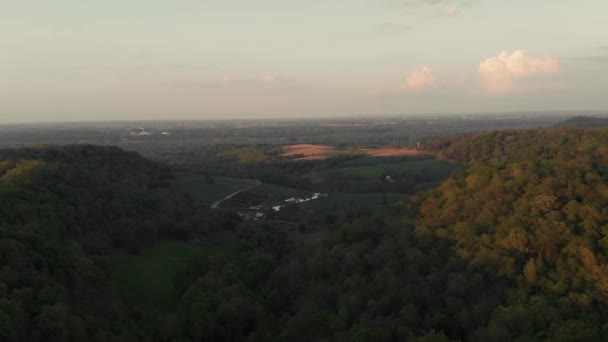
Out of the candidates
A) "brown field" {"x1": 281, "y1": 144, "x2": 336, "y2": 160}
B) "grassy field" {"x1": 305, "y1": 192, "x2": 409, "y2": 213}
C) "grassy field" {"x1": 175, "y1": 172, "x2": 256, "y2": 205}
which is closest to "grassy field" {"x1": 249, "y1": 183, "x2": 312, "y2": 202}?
"grassy field" {"x1": 175, "y1": 172, "x2": 256, "y2": 205}

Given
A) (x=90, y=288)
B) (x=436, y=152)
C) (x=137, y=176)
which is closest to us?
(x=90, y=288)

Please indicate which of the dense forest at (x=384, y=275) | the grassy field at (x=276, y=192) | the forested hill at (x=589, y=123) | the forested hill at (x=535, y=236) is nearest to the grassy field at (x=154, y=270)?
the dense forest at (x=384, y=275)

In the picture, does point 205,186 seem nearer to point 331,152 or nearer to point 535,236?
point 535,236

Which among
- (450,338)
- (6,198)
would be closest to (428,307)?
(450,338)

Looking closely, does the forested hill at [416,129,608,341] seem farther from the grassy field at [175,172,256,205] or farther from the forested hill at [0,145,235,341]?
the grassy field at [175,172,256,205]

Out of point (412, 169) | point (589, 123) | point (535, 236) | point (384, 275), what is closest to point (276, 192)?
point (412, 169)

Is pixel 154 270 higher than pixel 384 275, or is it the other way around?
pixel 384 275

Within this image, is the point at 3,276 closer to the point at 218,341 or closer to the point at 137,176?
the point at 218,341
